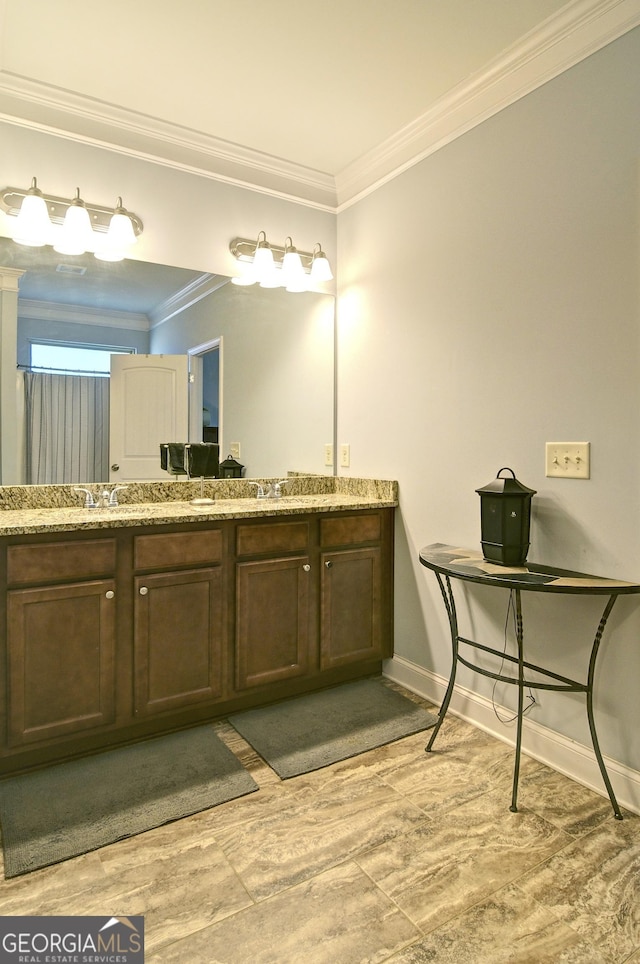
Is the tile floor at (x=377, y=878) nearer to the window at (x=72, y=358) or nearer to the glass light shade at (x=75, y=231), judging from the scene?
the window at (x=72, y=358)

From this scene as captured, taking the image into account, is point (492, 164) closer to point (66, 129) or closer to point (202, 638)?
point (66, 129)

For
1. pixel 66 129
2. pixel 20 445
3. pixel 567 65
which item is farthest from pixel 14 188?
pixel 567 65

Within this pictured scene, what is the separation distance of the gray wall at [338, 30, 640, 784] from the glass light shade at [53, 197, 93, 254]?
1.33 meters

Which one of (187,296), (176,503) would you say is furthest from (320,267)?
(176,503)

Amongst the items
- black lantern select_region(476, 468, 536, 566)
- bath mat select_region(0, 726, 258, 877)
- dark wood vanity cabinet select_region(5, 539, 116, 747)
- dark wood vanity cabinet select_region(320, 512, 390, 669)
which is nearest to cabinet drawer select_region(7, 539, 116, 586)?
dark wood vanity cabinet select_region(5, 539, 116, 747)

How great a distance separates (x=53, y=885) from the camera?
146cm

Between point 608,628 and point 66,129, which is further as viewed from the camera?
point 66,129

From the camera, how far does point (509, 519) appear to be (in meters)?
1.95

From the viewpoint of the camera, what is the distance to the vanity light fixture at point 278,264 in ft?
9.20

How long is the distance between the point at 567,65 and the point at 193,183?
1620mm

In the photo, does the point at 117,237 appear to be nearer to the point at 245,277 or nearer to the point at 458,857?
the point at 245,277

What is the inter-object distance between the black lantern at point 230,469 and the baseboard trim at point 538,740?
4.01ft

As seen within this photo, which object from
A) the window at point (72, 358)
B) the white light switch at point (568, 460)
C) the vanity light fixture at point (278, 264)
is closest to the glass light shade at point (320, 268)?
the vanity light fixture at point (278, 264)

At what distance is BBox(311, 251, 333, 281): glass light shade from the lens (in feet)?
9.62
